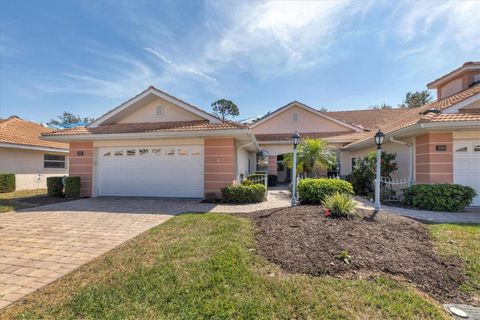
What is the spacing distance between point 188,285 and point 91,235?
3.67 m

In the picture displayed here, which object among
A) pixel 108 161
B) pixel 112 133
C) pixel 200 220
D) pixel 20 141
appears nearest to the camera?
pixel 200 220

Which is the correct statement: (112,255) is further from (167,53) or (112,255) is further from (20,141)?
(20,141)

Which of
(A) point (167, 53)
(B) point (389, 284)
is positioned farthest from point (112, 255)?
(A) point (167, 53)

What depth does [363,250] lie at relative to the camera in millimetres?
4301

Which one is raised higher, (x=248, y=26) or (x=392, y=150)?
(x=248, y=26)

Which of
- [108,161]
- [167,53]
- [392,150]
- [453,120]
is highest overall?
[167,53]

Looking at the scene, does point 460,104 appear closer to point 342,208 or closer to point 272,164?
point 342,208

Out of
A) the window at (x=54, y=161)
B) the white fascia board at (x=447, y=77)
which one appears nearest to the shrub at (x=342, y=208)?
the white fascia board at (x=447, y=77)

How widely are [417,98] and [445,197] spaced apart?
38.4 m

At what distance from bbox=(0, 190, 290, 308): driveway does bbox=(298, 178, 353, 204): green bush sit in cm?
188

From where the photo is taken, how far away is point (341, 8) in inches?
312

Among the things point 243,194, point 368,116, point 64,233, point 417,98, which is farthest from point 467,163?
point 417,98

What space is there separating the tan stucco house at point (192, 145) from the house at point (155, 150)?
0.15 ft

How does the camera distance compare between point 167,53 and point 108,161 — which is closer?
point 167,53
